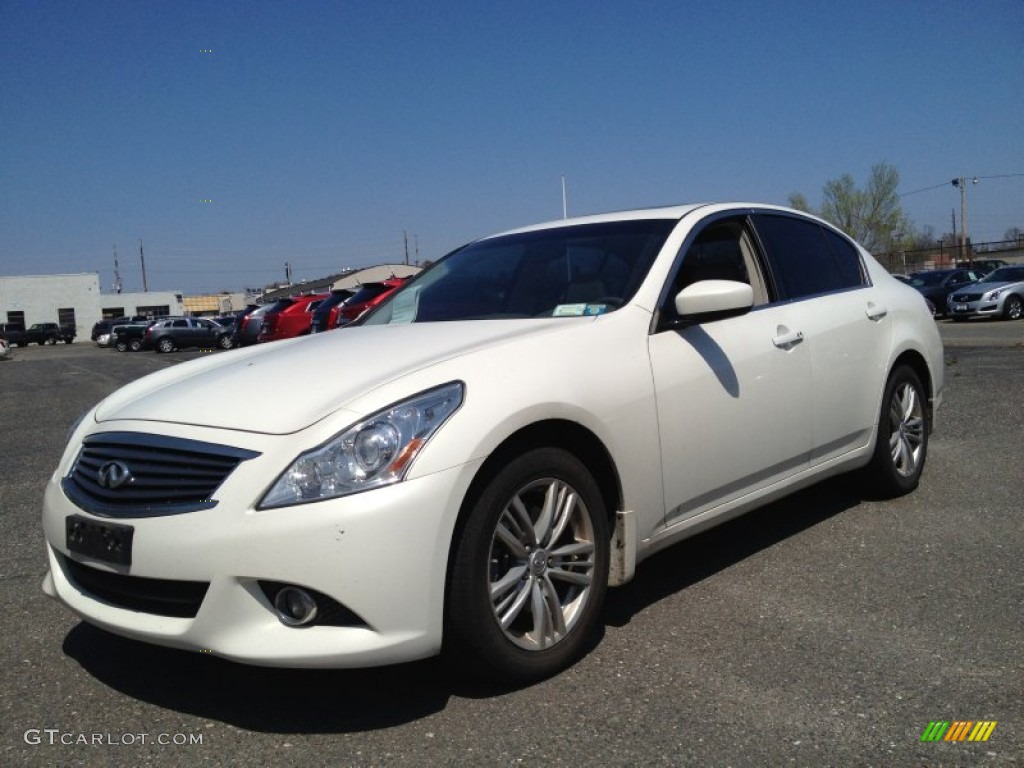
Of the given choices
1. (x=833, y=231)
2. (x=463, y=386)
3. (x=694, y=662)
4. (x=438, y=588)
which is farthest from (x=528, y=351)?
(x=833, y=231)

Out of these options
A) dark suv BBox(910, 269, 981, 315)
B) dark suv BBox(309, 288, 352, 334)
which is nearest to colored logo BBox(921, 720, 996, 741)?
dark suv BBox(309, 288, 352, 334)

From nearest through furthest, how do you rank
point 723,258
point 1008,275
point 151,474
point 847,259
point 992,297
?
point 151,474 < point 723,258 < point 847,259 < point 992,297 < point 1008,275

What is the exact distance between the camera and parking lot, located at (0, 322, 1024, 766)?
2646 mm

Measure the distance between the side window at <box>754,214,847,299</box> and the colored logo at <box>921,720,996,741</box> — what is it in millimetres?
2139

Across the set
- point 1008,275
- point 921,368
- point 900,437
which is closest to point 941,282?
point 1008,275

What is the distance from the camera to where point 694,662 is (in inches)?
125

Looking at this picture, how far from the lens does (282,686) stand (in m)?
3.14

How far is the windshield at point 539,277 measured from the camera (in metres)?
3.82

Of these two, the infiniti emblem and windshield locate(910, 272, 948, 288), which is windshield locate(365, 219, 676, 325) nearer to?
the infiniti emblem

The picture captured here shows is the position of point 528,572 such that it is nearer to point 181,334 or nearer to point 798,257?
point 798,257

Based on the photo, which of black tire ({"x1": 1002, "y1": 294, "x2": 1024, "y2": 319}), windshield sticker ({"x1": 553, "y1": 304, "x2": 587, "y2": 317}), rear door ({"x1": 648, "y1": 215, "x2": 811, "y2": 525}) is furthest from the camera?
black tire ({"x1": 1002, "y1": 294, "x2": 1024, "y2": 319})

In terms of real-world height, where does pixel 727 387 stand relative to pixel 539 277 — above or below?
below

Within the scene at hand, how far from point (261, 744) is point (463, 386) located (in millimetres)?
1178
